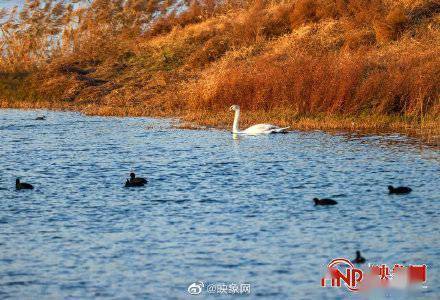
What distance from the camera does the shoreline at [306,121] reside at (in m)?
26.2

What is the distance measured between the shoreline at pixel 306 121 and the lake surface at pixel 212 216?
5.00ft

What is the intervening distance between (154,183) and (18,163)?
17.3 ft

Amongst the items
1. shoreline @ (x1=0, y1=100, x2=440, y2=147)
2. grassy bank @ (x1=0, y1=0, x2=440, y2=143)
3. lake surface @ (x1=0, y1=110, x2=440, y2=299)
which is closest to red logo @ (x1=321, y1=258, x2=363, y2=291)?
lake surface @ (x1=0, y1=110, x2=440, y2=299)

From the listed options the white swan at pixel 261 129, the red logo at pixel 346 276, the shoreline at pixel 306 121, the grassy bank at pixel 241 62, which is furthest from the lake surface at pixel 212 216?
the grassy bank at pixel 241 62

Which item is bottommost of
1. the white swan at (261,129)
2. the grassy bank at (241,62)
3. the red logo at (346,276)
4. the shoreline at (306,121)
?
the red logo at (346,276)

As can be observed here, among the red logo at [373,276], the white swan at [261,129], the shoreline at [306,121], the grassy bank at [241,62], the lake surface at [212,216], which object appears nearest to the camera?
the red logo at [373,276]

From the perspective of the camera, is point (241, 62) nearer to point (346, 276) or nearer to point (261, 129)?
point (261, 129)

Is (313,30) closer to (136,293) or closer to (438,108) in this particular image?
(438,108)

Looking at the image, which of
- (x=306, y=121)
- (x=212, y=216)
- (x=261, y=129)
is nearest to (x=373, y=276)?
(x=212, y=216)

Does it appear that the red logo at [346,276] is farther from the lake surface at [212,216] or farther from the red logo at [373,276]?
the lake surface at [212,216]

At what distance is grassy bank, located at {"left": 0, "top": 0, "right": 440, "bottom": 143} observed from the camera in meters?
28.5

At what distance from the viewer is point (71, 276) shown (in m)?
11.6

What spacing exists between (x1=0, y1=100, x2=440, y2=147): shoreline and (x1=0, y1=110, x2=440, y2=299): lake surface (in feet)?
5.00

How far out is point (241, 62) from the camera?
120 ft
